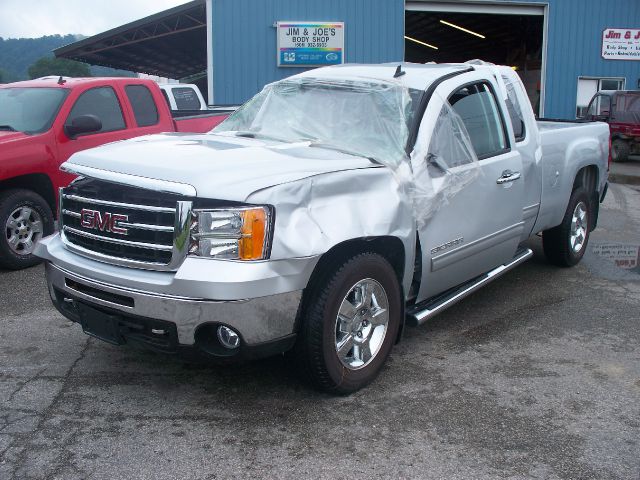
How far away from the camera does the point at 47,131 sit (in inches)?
280

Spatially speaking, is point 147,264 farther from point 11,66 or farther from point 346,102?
point 11,66

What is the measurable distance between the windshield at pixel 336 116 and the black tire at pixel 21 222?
8.87ft

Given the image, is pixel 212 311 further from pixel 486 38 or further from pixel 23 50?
pixel 23 50

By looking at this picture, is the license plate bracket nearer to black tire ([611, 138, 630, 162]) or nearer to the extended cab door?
the extended cab door

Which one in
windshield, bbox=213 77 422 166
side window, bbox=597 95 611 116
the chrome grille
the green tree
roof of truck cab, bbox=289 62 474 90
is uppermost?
the green tree

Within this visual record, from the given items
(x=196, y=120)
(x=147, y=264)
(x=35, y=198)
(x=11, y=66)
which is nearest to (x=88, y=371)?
(x=147, y=264)

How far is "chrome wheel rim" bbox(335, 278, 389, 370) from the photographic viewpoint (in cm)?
388

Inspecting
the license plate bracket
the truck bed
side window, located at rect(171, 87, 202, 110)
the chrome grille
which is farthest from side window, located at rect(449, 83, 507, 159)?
side window, located at rect(171, 87, 202, 110)

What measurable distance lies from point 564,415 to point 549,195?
2639mm

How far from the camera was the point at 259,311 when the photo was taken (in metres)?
3.41

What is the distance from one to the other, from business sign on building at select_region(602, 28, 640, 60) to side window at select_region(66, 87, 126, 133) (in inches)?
602

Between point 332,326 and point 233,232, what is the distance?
29.6 inches

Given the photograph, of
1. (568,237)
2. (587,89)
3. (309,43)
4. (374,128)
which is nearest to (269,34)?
(309,43)

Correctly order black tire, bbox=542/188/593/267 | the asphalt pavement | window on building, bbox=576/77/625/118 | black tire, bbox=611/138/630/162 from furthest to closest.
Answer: window on building, bbox=576/77/625/118, black tire, bbox=611/138/630/162, black tire, bbox=542/188/593/267, the asphalt pavement
